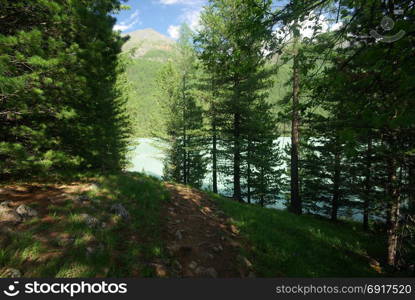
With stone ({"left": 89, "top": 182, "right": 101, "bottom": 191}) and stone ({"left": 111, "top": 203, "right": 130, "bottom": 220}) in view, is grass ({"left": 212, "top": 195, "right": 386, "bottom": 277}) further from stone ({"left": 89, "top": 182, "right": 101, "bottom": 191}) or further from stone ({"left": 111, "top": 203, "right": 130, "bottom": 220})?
stone ({"left": 89, "top": 182, "right": 101, "bottom": 191})

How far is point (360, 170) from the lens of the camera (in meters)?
10.0

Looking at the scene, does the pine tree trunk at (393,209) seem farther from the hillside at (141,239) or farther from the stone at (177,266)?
the stone at (177,266)

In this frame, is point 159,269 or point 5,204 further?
point 5,204

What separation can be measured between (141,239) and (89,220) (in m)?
1.16

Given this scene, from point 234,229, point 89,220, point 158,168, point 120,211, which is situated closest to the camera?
point 89,220

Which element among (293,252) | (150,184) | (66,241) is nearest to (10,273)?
(66,241)

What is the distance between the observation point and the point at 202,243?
4.61m

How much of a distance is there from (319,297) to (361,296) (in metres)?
0.64

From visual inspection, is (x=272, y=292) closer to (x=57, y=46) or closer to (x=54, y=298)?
(x=54, y=298)

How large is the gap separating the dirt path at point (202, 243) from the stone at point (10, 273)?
7.02ft

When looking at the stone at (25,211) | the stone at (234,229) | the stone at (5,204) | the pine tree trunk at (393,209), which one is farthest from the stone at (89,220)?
the pine tree trunk at (393,209)

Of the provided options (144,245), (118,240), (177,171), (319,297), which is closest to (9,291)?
(118,240)

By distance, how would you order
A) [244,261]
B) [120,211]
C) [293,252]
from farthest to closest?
[293,252] → [120,211] → [244,261]

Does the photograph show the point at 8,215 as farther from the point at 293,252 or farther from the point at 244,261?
the point at 293,252
